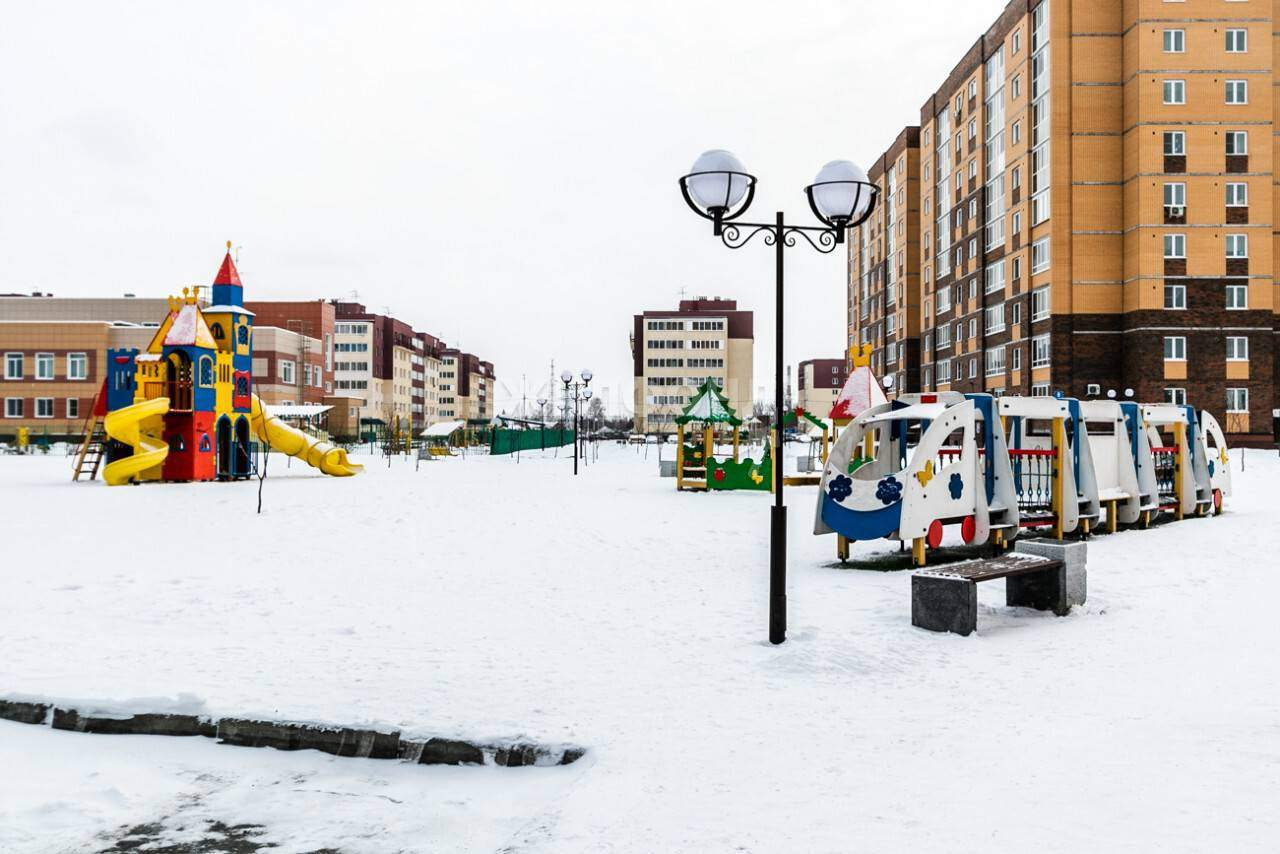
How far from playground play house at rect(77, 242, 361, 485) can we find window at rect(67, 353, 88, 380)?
36761mm

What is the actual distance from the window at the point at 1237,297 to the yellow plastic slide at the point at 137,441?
45.6 meters

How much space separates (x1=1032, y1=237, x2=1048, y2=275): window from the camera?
149 feet

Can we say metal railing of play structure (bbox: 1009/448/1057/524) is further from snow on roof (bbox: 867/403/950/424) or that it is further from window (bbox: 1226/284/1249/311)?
window (bbox: 1226/284/1249/311)

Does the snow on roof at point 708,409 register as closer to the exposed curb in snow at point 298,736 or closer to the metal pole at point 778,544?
the metal pole at point 778,544

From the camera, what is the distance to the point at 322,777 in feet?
14.4

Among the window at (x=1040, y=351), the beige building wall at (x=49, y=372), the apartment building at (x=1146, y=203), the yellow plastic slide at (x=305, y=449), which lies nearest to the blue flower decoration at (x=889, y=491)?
the yellow plastic slide at (x=305, y=449)

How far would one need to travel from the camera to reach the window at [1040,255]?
149ft

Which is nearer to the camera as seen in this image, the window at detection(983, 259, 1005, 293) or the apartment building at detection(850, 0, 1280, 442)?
the apartment building at detection(850, 0, 1280, 442)

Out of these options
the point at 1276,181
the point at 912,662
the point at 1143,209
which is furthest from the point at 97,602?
the point at 1276,181

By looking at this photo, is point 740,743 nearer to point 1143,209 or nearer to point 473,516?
point 473,516

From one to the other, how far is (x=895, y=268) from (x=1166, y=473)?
55.6 m

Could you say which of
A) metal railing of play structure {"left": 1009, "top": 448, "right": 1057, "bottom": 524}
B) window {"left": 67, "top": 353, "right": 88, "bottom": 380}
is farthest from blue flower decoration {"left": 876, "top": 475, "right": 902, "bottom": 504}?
window {"left": 67, "top": 353, "right": 88, "bottom": 380}

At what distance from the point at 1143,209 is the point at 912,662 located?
1748 inches

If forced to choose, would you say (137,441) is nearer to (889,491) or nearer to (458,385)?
(889,491)
